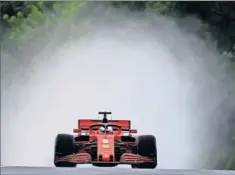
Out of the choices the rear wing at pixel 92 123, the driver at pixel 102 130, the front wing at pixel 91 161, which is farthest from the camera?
the rear wing at pixel 92 123

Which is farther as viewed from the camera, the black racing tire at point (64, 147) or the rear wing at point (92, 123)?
the rear wing at point (92, 123)

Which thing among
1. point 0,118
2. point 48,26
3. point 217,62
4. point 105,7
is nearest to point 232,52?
point 217,62

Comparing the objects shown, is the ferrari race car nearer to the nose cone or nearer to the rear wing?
the nose cone

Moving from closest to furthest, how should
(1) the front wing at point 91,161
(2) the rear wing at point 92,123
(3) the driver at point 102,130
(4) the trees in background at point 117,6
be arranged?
(1) the front wing at point 91,161
(3) the driver at point 102,130
(2) the rear wing at point 92,123
(4) the trees in background at point 117,6

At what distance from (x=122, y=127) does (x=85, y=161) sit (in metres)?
0.81

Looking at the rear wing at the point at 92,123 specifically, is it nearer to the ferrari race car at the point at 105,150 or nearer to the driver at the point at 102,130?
the driver at the point at 102,130

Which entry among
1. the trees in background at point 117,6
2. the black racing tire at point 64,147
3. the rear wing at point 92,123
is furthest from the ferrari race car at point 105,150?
the trees in background at point 117,6

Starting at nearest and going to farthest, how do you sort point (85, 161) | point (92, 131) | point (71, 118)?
point (85, 161), point (92, 131), point (71, 118)

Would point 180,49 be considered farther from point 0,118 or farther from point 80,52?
point 0,118

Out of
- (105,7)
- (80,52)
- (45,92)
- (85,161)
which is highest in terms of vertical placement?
(105,7)

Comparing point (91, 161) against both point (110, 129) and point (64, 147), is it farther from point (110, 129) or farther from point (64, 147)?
point (110, 129)

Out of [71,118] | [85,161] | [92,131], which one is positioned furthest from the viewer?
[71,118]

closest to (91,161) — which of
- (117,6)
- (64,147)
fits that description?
(64,147)

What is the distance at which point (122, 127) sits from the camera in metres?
6.80
